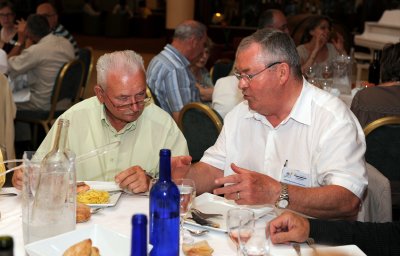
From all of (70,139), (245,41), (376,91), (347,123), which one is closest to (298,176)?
(347,123)

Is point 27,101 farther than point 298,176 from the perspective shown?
Yes

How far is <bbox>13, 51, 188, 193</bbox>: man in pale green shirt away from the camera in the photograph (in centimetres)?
275

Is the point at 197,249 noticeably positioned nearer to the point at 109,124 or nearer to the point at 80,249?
the point at 80,249

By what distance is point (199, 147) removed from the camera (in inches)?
165

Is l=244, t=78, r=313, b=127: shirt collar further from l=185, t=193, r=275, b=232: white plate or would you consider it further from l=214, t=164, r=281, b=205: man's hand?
l=185, t=193, r=275, b=232: white plate

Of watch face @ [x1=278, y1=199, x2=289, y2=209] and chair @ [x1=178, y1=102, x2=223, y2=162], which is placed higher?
watch face @ [x1=278, y1=199, x2=289, y2=209]

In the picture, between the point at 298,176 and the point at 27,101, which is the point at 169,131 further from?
the point at 27,101

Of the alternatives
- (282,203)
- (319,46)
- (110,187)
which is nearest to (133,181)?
(110,187)

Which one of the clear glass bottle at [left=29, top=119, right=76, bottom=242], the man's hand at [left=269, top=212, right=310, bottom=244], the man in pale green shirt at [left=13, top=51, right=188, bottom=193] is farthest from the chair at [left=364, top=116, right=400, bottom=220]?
the clear glass bottle at [left=29, top=119, right=76, bottom=242]

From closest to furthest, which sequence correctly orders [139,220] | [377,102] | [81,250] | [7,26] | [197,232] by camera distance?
[139,220] < [81,250] < [197,232] < [377,102] < [7,26]

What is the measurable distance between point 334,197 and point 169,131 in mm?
855

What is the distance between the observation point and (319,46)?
6.48 meters

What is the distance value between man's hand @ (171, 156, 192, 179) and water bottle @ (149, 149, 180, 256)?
687mm

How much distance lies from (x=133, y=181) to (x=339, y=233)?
0.77 m
